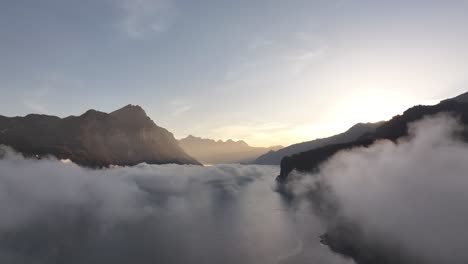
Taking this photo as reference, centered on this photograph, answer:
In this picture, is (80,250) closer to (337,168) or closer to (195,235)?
(195,235)

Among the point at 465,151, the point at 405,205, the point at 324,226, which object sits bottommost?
the point at 324,226

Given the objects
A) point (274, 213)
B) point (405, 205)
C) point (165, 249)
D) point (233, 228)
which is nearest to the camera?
point (405, 205)

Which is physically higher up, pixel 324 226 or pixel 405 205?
pixel 405 205

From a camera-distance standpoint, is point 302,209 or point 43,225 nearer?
point 43,225

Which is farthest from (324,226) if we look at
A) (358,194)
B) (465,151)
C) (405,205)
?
(465,151)

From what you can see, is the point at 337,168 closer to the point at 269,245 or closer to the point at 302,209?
the point at 302,209

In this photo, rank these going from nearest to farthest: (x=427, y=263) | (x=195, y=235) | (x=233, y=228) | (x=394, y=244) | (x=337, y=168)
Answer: (x=427, y=263) < (x=394, y=244) < (x=195, y=235) < (x=233, y=228) < (x=337, y=168)

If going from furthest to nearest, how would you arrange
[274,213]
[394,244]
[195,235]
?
[274,213]
[195,235]
[394,244]

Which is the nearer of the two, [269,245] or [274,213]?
[269,245]

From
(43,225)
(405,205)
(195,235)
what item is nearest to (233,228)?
(195,235)
